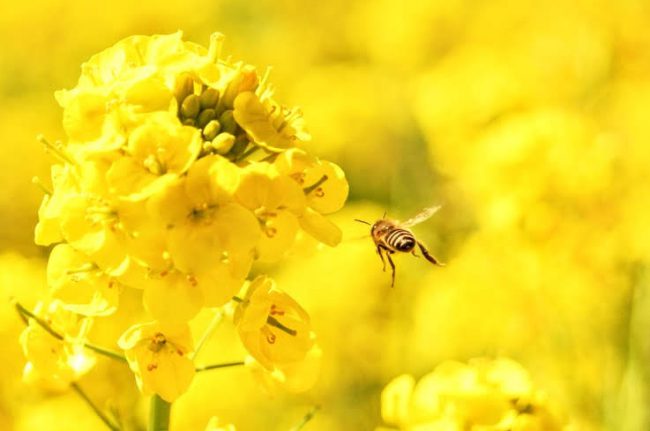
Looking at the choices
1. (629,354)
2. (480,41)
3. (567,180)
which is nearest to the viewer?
(629,354)

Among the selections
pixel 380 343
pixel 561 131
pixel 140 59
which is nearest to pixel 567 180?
pixel 561 131

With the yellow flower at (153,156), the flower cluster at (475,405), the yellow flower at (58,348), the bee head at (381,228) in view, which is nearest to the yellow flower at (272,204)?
the yellow flower at (153,156)

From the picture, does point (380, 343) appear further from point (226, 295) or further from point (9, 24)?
point (9, 24)

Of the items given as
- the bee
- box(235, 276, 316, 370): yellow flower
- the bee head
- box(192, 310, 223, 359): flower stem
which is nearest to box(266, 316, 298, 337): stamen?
box(235, 276, 316, 370): yellow flower

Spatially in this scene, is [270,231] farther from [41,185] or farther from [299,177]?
[41,185]

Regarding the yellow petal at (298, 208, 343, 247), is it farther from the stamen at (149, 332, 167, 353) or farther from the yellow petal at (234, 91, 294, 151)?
the stamen at (149, 332, 167, 353)
